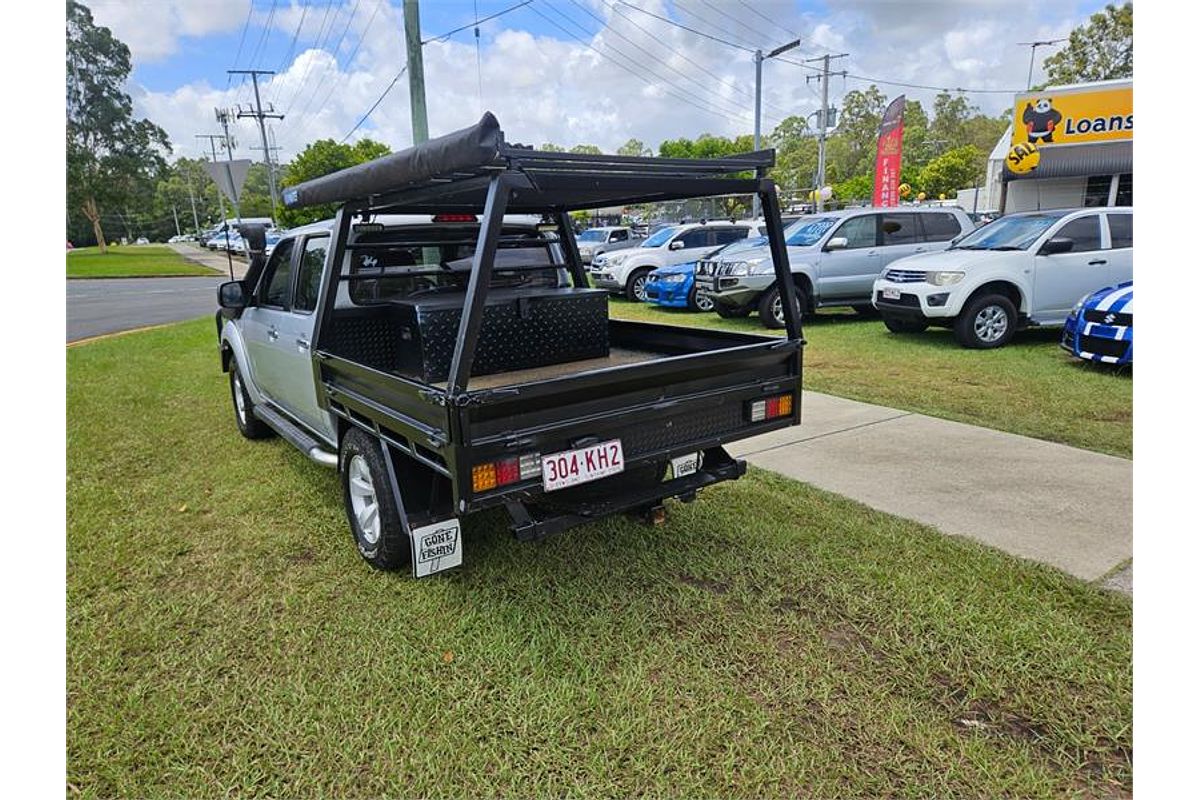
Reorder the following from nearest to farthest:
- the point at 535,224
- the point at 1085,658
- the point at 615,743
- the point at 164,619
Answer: the point at 615,743 < the point at 1085,658 < the point at 164,619 < the point at 535,224

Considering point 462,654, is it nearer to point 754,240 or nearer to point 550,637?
point 550,637

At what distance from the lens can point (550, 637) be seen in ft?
10.0

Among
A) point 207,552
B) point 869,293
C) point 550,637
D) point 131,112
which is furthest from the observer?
point 131,112

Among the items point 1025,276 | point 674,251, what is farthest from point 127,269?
point 1025,276

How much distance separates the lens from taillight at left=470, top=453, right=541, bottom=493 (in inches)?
106

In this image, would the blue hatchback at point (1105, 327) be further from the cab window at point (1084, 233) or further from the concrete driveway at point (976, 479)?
the concrete driveway at point (976, 479)

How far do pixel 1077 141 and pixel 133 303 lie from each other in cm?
2640

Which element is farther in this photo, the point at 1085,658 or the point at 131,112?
the point at 131,112

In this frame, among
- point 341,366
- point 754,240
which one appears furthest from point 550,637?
point 754,240

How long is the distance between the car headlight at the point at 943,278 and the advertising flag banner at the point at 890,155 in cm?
2138

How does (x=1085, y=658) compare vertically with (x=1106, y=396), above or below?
below

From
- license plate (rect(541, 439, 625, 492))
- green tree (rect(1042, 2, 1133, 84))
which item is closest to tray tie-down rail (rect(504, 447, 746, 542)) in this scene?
license plate (rect(541, 439, 625, 492))

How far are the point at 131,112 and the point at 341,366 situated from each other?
65285 mm

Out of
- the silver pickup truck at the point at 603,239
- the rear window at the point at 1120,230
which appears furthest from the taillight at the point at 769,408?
the silver pickup truck at the point at 603,239
